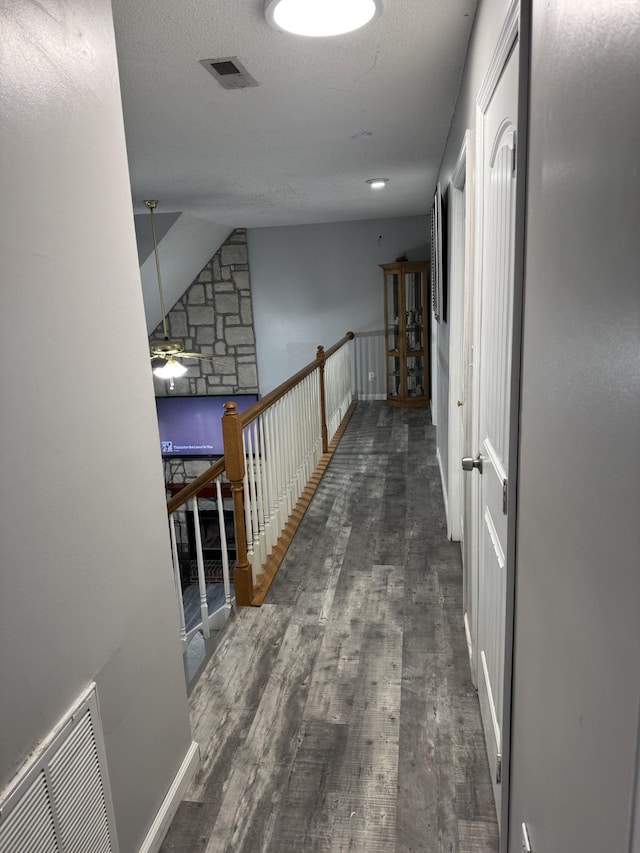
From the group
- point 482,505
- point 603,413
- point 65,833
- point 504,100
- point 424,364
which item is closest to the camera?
point 603,413

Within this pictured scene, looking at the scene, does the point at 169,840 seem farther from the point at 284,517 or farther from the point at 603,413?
the point at 284,517

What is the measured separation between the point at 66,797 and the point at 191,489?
123cm

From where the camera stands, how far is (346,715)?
2.04m

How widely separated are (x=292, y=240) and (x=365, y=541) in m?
5.23

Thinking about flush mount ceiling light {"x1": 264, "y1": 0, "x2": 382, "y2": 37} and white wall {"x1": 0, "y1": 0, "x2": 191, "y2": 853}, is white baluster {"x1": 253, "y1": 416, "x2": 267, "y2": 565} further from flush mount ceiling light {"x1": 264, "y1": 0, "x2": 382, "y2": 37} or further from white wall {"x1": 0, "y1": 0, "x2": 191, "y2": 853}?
flush mount ceiling light {"x1": 264, "y1": 0, "x2": 382, "y2": 37}

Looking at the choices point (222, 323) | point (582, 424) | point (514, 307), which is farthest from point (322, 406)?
point (582, 424)

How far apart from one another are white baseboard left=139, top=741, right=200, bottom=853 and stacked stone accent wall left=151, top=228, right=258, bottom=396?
6.46 metres

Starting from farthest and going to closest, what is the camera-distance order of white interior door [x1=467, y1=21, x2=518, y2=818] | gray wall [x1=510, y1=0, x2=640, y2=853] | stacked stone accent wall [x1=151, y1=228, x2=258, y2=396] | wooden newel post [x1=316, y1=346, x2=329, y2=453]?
stacked stone accent wall [x1=151, y1=228, x2=258, y2=396]
wooden newel post [x1=316, y1=346, x2=329, y2=453]
white interior door [x1=467, y1=21, x2=518, y2=818]
gray wall [x1=510, y1=0, x2=640, y2=853]

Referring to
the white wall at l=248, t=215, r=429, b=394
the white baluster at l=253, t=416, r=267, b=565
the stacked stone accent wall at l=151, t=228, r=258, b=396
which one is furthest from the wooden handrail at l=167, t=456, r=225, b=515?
the stacked stone accent wall at l=151, t=228, r=258, b=396

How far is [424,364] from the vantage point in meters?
6.90

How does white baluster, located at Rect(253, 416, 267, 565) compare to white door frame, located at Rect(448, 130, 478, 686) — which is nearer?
white door frame, located at Rect(448, 130, 478, 686)

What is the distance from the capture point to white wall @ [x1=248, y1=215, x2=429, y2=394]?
7.39 m

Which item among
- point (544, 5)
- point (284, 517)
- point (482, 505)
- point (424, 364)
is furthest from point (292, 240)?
point (544, 5)

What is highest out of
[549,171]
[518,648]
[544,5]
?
[544,5]
